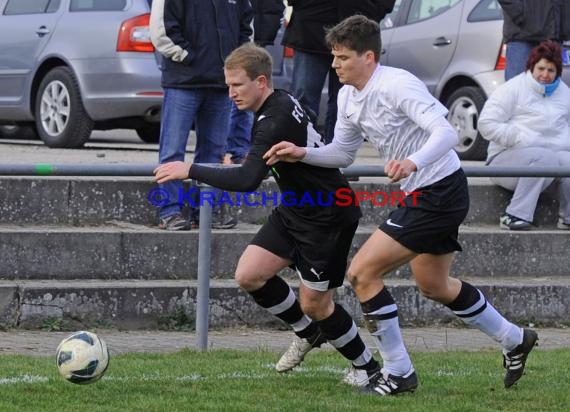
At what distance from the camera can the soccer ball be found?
264 inches

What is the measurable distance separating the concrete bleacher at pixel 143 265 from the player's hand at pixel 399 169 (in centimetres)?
317

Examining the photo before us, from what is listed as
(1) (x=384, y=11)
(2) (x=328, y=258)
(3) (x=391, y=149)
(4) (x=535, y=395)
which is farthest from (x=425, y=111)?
(1) (x=384, y=11)

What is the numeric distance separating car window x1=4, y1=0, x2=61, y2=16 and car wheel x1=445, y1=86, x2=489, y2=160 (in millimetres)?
4035

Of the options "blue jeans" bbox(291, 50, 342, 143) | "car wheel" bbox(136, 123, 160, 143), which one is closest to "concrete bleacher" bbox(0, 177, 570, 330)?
"blue jeans" bbox(291, 50, 342, 143)

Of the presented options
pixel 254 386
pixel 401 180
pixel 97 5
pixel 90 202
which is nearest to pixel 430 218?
pixel 401 180

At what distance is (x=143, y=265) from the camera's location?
977cm

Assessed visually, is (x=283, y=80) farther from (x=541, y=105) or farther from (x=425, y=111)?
(x=425, y=111)

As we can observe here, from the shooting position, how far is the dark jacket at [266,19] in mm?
11398

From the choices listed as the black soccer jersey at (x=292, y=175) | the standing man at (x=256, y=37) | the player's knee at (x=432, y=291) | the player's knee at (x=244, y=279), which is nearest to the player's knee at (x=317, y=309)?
the player's knee at (x=244, y=279)

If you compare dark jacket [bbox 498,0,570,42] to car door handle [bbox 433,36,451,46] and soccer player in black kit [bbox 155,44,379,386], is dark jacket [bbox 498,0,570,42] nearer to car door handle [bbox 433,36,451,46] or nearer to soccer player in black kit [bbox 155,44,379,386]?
car door handle [bbox 433,36,451,46]

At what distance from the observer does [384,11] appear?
10.4 metres

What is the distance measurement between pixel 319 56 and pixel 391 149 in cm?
340

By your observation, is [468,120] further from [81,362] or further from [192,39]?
[81,362]

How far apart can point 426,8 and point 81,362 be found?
8.69m
